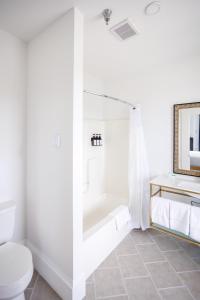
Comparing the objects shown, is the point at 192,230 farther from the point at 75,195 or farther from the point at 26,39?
the point at 26,39

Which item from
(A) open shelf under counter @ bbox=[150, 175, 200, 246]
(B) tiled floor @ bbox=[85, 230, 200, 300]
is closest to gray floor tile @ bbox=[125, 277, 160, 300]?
(B) tiled floor @ bbox=[85, 230, 200, 300]

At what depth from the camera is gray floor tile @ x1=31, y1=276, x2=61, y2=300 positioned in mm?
1522

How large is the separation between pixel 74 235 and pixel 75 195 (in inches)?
13.7

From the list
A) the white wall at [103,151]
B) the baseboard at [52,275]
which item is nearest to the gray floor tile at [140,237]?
the white wall at [103,151]

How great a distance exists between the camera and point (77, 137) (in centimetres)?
147

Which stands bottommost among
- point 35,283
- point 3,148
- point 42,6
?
point 35,283

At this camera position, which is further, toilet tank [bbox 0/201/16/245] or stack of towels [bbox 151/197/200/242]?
stack of towels [bbox 151/197/200/242]

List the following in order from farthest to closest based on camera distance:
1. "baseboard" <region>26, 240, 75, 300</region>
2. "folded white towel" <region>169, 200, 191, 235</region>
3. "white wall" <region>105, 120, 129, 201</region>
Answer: "white wall" <region>105, 120, 129, 201</region> → "folded white towel" <region>169, 200, 191, 235</region> → "baseboard" <region>26, 240, 75, 300</region>

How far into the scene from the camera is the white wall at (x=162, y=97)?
2359 mm

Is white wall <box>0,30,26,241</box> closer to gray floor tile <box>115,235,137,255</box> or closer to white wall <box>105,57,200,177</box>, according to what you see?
gray floor tile <box>115,235,137,255</box>

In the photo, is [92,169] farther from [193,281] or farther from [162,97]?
[193,281]

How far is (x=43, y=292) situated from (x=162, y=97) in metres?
2.82

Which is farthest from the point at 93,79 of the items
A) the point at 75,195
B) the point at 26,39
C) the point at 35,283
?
the point at 35,283

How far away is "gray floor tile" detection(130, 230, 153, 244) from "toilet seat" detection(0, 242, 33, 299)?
1.52 metres
